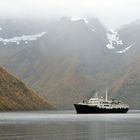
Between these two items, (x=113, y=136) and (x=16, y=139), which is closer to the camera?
(x=16, y=139)

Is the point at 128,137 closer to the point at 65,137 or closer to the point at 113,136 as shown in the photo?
the point at 113,136

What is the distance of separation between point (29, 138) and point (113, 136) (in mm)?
17845

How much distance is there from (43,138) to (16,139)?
5192 millimetres

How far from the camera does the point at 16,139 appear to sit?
10506 cm

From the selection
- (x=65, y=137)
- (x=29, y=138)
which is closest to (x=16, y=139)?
(x=29, y=138)

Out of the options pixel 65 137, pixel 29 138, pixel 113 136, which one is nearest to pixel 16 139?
pixel 29 138

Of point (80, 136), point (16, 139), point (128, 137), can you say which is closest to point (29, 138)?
point (16, 139)

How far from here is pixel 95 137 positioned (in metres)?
110

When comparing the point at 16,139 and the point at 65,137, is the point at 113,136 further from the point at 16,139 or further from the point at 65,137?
the point at 16,139

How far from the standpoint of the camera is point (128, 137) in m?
109

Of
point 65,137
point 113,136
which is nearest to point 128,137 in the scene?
point 113,136

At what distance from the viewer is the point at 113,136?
11250cm

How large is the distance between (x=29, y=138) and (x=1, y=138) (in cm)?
537

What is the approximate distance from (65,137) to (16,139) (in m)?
10.0
